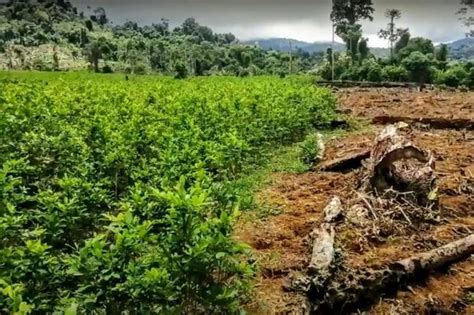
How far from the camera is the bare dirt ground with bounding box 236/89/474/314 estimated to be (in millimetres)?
5125

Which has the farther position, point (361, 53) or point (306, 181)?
point (361, 53)

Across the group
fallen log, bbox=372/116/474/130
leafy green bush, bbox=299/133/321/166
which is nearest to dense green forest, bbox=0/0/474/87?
fallen log, bbox=372/116/474/130

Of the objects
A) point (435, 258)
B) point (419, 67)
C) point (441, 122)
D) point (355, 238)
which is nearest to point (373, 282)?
point (435, 258)

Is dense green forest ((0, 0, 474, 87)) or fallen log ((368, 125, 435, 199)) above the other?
dense green forest ((0, 0, 474, 87))

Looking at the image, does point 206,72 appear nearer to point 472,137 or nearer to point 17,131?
point 472,137

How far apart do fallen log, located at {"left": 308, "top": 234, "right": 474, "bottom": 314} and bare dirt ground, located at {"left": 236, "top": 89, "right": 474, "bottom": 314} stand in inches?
3.8

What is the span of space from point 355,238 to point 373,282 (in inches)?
50.0

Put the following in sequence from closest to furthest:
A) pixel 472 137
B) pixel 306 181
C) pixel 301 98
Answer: pixel 306 181
pixel 472 137
pixel 301 98

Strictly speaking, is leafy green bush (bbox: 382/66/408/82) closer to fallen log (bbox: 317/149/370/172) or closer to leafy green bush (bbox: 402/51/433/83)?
leafy green bush (bbox: 402/51/433/83)

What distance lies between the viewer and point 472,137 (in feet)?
48.3

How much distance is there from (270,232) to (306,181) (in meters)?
3.22

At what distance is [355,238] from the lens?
6367 millimetres

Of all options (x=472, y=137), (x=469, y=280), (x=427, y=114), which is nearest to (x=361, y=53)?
(x=427, y=114)

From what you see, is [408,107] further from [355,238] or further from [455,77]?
[455,77]
